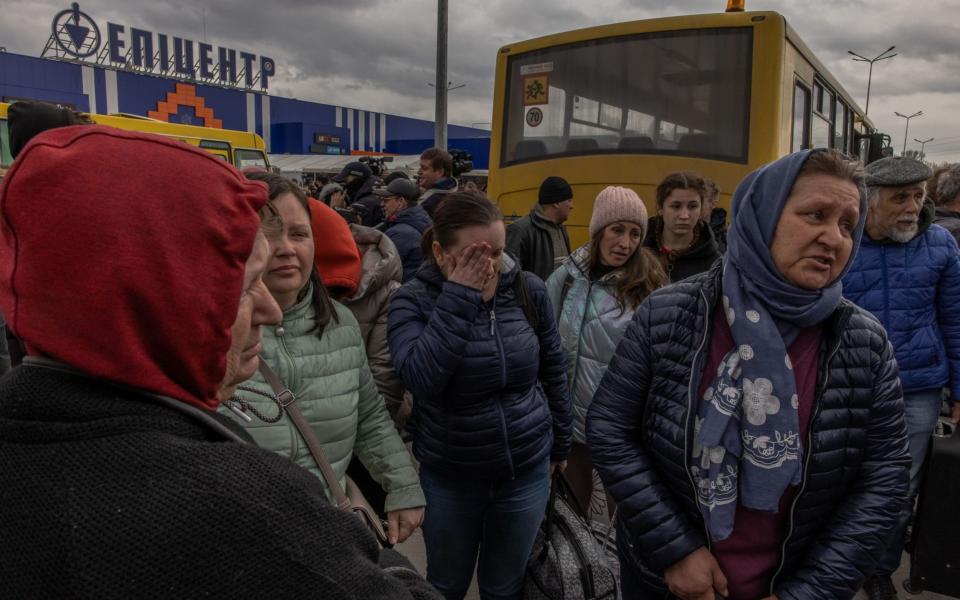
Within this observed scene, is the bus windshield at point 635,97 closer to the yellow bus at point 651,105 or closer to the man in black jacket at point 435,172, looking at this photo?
the yellow bus at point 651,105

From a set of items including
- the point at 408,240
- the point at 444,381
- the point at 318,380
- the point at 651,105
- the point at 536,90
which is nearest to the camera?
the point at 318,380

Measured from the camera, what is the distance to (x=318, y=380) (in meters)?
1.87

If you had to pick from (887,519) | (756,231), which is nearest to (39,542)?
(756,231)

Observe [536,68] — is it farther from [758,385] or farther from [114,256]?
[114,256]

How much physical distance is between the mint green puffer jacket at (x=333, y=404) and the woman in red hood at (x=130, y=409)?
3.08 feet

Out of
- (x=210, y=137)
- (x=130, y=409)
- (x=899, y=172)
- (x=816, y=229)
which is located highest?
(x=210, y=137)

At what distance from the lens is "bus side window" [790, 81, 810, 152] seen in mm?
5844

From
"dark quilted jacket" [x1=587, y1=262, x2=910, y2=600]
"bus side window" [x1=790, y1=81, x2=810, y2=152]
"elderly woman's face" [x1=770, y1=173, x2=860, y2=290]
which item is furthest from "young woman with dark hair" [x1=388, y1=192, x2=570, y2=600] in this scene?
"bus side window" [x1=790, y1=81, x2=810, y2=152]

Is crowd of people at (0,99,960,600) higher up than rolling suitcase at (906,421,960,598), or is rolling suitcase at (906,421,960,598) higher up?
crowd of people at (0,99,960,600)

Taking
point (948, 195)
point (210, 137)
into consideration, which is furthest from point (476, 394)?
point (210, 137)

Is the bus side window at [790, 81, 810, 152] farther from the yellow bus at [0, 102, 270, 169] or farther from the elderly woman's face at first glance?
the yellow bus at [0, 102, 270, 169]

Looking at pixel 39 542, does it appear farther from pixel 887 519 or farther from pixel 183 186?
pixel 887 519

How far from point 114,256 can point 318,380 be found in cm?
123

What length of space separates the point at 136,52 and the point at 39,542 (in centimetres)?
4279
